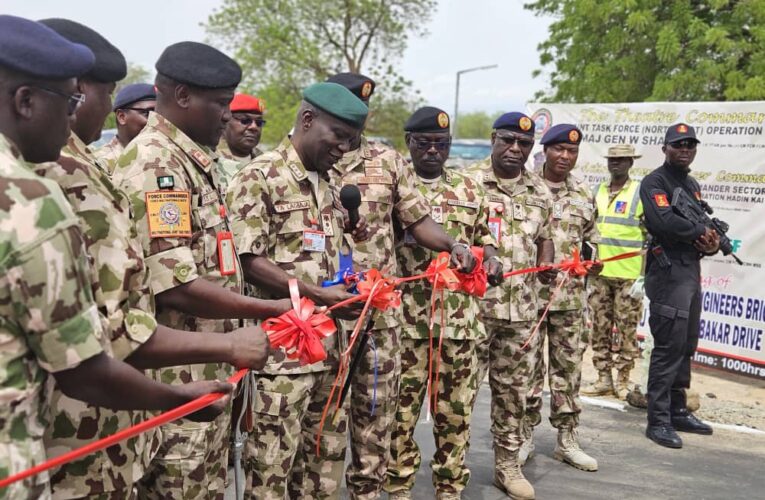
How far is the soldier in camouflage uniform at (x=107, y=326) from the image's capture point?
189 cm

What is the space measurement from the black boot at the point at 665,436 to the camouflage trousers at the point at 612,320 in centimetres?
137

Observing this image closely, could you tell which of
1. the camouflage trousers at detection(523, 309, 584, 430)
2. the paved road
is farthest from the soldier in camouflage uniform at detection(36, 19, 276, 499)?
the camouflage trousers at detection(523, 309, 584, 430)

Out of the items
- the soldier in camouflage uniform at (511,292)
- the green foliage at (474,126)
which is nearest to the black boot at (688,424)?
the soldier in camouflage uniform at (511,292)

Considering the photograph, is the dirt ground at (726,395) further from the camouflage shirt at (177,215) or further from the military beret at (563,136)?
the camouflage shirt at (177,215)

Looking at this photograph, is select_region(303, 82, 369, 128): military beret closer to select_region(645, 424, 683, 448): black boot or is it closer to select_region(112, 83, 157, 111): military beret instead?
select_region(112, 83, 157, 111): military beret

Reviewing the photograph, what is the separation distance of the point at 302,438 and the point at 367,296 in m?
0.85

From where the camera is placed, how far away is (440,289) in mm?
4082

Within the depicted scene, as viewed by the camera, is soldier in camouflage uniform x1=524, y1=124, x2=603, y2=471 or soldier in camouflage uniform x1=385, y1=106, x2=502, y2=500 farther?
soldier in camouflage uniform x1=524, y1=124, x2=603, y2=471

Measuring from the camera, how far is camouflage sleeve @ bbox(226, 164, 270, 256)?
2986 mm

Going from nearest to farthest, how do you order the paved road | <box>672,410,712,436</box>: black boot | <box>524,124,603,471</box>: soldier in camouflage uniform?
the paved road
<box>524,124,603,471</box>: soldier in camouflage uniform
<box>672,410,712,436</box>: black boot

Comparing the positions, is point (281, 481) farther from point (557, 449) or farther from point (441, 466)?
point (557, 449)

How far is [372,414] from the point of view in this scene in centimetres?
364

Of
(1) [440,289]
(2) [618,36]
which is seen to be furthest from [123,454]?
(2) [618,36]

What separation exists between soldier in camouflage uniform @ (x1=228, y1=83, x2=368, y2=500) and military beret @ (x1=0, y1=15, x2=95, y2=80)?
57.3 inches
